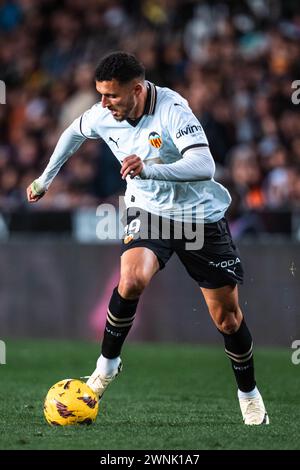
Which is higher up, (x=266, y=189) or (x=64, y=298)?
(x=266, y=189)

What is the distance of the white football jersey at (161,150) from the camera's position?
6.95 m

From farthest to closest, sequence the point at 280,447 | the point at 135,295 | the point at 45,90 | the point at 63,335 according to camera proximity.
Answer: the point at 45,90
the point at 63,335
the point at 135,295
the point at 280,447

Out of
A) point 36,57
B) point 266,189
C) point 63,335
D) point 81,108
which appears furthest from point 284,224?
point 36,57

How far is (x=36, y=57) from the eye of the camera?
1648 centimetres

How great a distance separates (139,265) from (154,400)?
1767mm

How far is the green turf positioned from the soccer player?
44 cm

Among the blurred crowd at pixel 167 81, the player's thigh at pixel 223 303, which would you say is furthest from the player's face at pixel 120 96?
the blurred crowd at pixel 167 81

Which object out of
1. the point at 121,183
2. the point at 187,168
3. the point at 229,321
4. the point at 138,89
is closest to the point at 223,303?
the point at 229,321

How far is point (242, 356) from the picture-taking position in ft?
23.5

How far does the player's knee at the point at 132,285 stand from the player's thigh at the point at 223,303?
0.44 m

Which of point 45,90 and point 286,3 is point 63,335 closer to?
point 45,90

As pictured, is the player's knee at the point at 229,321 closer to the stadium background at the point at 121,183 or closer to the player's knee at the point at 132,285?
the player's knee at the point at 132,285

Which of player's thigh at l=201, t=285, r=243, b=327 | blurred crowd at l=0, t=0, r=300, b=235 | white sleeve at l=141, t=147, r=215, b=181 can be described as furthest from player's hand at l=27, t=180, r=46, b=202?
blurred crowd at l=0, t=0, r=300, b=235

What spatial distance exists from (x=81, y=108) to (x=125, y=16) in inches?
82.2
